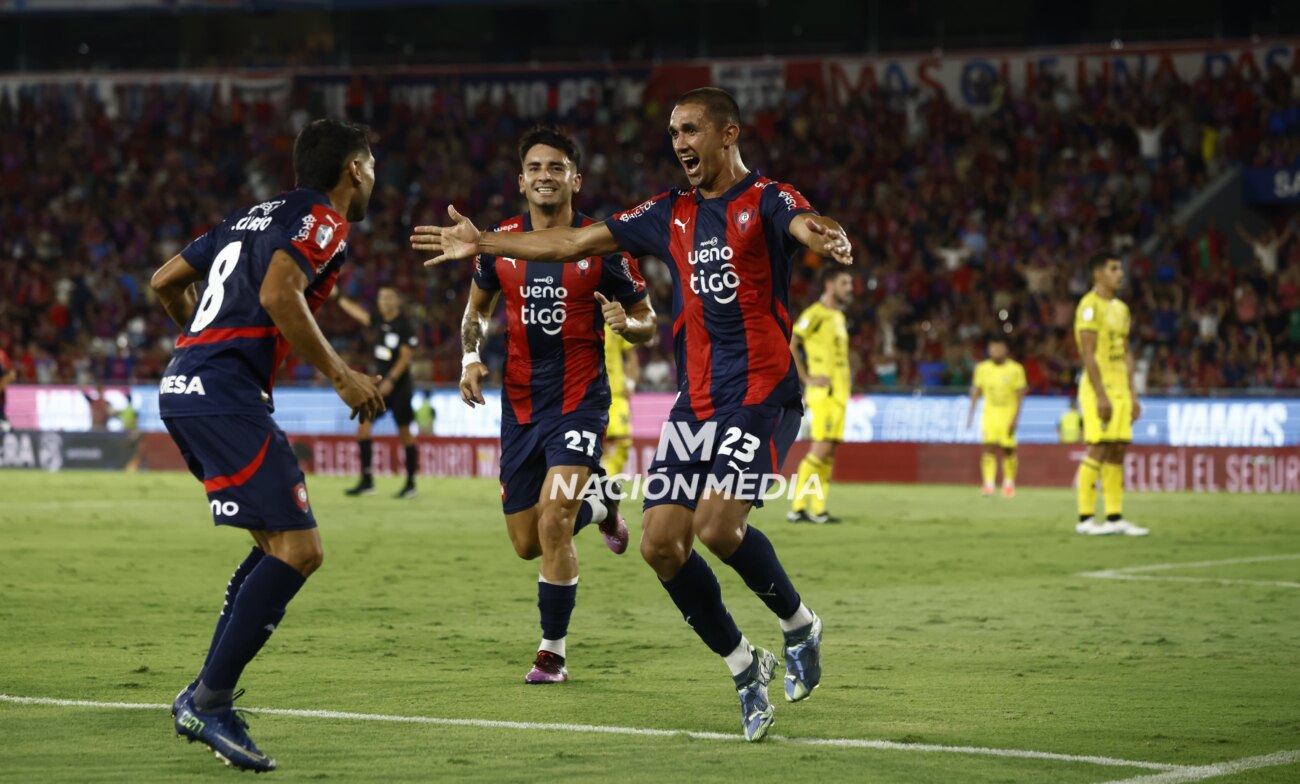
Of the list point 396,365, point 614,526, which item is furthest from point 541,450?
point 396,365

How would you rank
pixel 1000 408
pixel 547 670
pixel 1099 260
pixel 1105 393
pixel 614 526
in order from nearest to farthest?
1. pixel 547 670
2. pixel 614 526
3. pixel 1105 393
4. pixel 1099 260
5. pixel 1000 408

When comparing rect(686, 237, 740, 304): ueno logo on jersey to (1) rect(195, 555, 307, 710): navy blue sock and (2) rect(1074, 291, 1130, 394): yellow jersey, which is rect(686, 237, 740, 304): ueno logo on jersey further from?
(2) rect(1074, 291, 1130, 394): yellow jersey

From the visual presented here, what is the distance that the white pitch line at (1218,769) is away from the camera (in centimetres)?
580

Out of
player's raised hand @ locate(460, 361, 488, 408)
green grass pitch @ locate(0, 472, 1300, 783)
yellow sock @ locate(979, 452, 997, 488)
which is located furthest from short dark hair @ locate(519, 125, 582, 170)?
yellow sock @ locate(979, 452, 997, 488)

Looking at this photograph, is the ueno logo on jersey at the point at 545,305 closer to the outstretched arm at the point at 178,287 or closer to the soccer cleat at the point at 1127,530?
the outstretched arm at the point at 178,287

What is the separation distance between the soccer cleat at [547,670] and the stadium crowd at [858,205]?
57.7 ft

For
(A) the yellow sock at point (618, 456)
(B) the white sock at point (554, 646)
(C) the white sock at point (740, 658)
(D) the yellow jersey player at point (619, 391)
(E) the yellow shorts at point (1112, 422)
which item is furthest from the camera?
(A) the yellow sock at point (618, 456)

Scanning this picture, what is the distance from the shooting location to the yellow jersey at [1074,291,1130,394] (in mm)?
16141

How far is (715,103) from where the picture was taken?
727 centimetres

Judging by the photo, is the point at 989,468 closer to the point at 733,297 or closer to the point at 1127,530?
the point at 1127,530

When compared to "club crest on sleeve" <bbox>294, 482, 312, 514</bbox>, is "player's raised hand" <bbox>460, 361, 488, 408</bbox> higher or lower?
higher

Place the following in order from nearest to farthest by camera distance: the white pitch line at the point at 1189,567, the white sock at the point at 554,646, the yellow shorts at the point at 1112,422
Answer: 1. the white sock at the point at 554,646
2. the white pitch line at the point at 1189,567
3. the yellow shorts at the point at 1112,422

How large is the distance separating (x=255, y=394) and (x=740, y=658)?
2139 millimetres

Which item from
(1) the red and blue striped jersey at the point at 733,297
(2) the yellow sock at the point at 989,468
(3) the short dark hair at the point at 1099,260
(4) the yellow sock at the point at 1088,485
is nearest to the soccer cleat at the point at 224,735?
(1) the red and blue striped jersey at the point at 733,297
